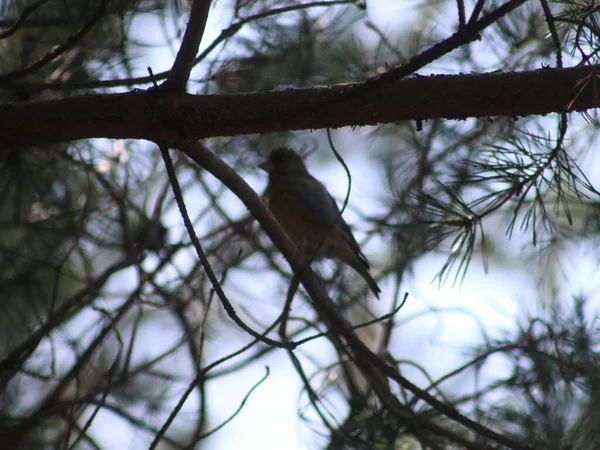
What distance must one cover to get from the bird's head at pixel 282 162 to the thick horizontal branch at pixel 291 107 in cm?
260

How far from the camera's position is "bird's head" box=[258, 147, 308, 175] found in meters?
5.00

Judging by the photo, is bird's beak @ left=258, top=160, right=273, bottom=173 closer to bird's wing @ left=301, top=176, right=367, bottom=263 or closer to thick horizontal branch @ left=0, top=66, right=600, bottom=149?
bird's wing @ left=301, top=176, right=367, bottom=263

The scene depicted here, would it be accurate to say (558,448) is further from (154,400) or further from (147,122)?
(154,400)

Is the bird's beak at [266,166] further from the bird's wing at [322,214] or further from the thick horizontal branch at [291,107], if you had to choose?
the thick horizontal branch at [291,107]

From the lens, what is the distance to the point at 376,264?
5621mm

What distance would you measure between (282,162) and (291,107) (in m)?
2.77

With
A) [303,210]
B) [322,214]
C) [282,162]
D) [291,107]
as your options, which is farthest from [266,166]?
[291,107]

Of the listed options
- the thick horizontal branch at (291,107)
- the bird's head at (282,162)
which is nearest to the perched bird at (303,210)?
the bird's head at (282,162)

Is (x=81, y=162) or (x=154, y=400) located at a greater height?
(x=81, y=162)

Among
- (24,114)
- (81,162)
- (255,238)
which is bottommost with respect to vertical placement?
(24,114)

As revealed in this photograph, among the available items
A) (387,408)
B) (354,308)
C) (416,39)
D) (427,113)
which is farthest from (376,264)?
(427,113)

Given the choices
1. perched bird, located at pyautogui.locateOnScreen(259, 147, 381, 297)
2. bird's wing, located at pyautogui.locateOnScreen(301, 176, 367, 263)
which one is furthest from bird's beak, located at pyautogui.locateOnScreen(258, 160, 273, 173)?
bird's wing, located at pyautogui.locateOnScreen(301, 176, 367, 263)

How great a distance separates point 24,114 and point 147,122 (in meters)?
0.42

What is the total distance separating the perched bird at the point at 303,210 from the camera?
16.5 feet
